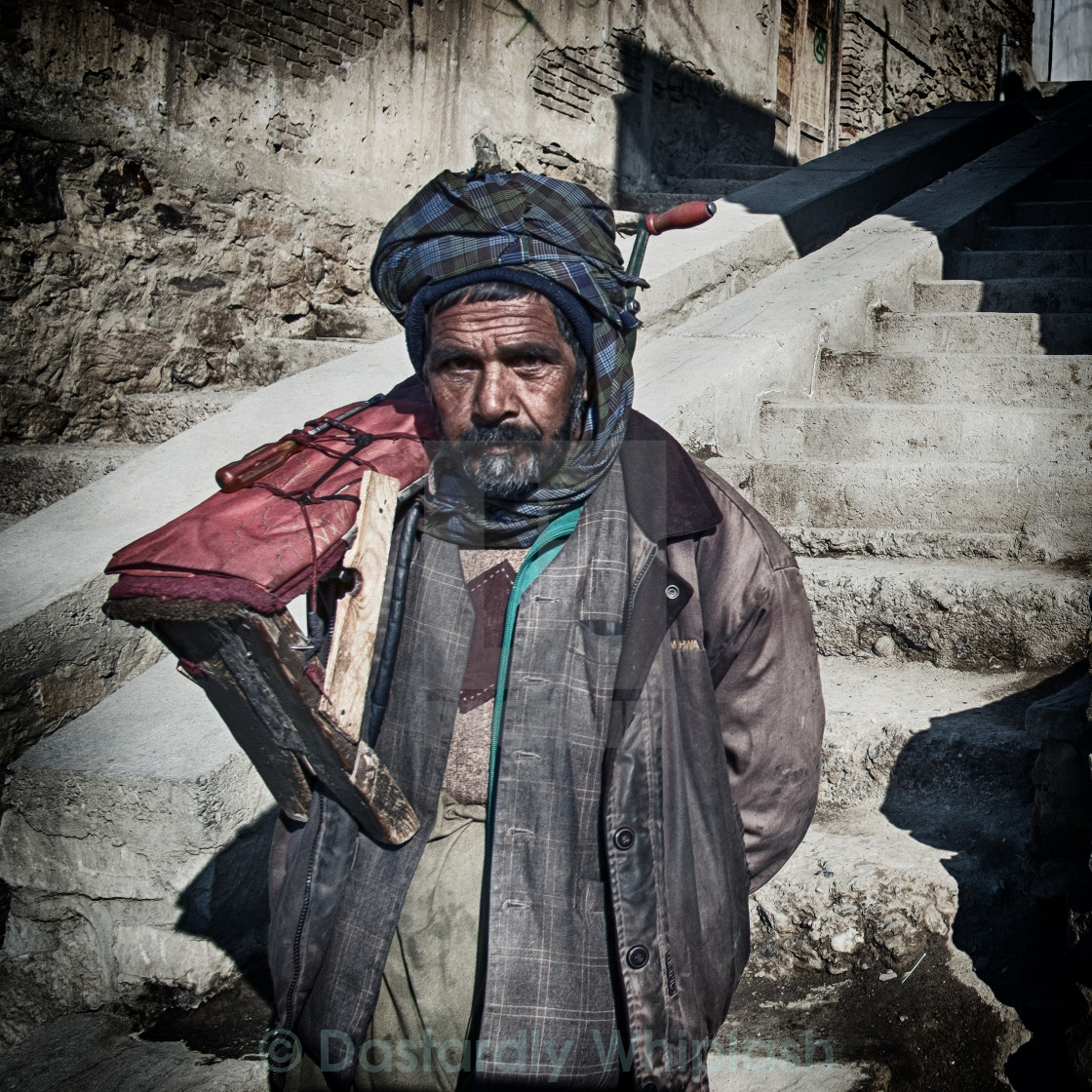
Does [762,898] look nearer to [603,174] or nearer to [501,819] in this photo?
[501,819]

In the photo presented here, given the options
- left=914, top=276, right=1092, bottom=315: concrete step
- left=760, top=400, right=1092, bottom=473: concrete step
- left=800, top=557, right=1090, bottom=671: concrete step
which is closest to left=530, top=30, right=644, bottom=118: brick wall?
left=914, top=276, right=1092, bottom=315: concrete step

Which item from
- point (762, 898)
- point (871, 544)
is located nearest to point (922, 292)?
point (871, 544)

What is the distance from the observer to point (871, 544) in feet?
10.9

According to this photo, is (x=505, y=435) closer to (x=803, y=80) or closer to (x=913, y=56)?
(x=803, y=80)

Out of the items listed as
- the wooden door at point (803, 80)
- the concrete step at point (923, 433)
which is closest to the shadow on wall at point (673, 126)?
the wooden door at point (803, 80)

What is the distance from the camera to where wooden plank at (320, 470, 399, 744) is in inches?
52.0

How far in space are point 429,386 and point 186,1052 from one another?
156cm

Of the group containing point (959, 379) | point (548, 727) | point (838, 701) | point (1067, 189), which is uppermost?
point (1067, 189)

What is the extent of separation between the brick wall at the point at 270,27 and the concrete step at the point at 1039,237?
11.9 ft

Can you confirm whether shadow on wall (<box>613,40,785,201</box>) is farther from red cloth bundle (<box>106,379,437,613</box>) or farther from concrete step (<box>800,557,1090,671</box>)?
red cloth bundle (<box>106,379,437,613</box>)

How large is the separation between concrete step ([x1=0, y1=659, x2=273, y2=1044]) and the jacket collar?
1250 mm

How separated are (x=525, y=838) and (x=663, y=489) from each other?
559 millimetres

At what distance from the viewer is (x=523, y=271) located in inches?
61.7

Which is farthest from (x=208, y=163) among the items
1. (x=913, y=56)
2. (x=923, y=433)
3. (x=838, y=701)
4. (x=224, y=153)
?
(x=913, y=56)
